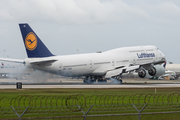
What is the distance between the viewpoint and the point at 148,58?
62.7 m

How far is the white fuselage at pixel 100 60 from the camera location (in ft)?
181

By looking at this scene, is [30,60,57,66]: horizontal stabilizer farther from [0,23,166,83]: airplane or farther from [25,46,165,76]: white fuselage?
[25,46,165,76]: white fuselage

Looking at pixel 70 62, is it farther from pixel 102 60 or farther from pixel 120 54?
pixel 120 54

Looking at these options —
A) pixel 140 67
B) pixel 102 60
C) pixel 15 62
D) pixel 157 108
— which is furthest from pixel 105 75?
pixel 157 108

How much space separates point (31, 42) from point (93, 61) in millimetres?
12566

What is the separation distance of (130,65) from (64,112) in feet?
146

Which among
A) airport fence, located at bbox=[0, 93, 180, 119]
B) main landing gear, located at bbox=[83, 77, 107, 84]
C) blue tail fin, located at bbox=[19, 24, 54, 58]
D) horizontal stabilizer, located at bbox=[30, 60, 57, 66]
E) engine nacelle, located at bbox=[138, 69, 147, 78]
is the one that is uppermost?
blue tail fin, located at bbox=[19, 24, 54, 58]

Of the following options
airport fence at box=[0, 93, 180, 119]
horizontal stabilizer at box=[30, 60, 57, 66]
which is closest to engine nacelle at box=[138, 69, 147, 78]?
horizontal stabilizer at box=[30, 60, 57, 66]

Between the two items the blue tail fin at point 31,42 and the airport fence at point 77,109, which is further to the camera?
the blue tail fin at point 31,42

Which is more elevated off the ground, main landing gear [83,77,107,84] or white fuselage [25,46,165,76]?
white fuselage [25,46,165,76]

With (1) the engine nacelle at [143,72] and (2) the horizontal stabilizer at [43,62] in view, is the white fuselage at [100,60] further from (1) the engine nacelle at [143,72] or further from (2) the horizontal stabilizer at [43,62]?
(1) the engine nacelle at [143,72]

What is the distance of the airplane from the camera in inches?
2096

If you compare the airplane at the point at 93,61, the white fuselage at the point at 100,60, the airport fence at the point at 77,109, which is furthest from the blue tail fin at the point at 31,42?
the airport fence at the point at 77,109

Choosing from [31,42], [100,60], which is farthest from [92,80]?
[31,42]
